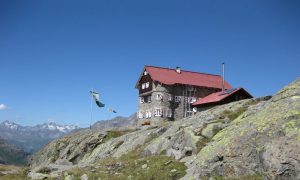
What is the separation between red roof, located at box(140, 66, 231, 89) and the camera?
8862 centimetres

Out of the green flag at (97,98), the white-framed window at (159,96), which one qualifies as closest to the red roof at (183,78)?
the white-framed window at (159,96)

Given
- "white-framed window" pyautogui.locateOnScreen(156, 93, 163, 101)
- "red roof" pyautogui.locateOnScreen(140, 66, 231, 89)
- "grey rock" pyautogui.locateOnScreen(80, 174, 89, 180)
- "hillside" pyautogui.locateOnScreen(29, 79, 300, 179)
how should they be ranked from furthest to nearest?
"red roof" pyautogui.locateOnScreen(140, 66, 231, 89) < "white-framed window" pyautogui.locateOnScreen(156, 93, 163, 101) < "grey rock" pyautogui.locateOnScreen(80, 174, 89, 180) < "hillside" pyautogui.locateOnScreen(29, 79, 300, 179)

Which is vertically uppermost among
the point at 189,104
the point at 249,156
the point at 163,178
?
the point at 189,104

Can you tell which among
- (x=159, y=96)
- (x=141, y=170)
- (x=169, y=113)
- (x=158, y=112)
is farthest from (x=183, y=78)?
(x=141, y=170)

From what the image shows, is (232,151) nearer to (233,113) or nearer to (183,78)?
(233,113)

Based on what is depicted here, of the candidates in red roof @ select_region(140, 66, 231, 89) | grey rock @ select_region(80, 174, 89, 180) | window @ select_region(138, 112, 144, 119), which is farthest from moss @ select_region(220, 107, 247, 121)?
window @ select_region(138, 112, 144, 119)

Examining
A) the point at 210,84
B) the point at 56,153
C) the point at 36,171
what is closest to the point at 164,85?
the point at 210,84

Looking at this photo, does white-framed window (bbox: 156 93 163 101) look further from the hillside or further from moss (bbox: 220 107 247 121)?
the hillside

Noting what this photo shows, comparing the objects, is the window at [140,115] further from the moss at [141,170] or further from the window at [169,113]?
the moss at [141,170]

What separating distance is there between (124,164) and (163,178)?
234 inches

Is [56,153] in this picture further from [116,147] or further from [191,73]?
[191,73]

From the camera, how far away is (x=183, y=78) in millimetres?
91625

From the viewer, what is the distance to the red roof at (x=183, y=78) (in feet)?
291

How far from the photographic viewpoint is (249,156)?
2003 cm
